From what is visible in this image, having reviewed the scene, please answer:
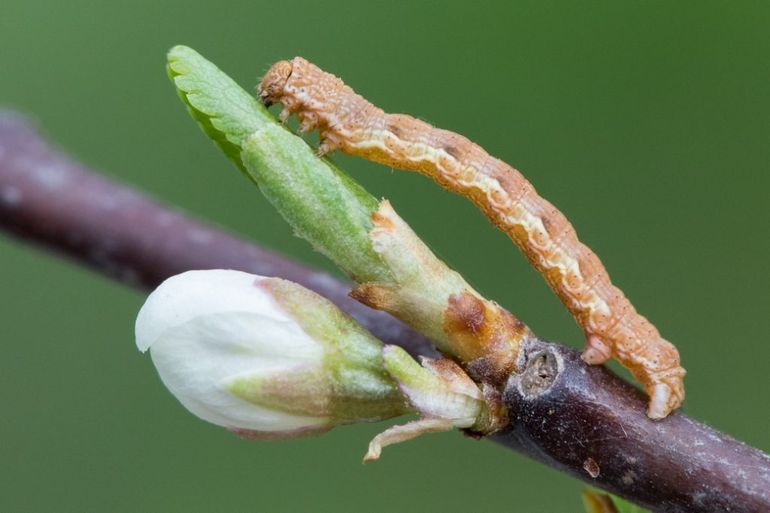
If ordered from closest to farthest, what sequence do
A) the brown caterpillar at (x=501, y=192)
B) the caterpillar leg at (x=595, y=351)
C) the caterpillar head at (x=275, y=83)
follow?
the caterpillar leg at (x=595, y=351), the brown caterpillar at (x=501, y=192), the caterpillar head at (x=275, y=83)

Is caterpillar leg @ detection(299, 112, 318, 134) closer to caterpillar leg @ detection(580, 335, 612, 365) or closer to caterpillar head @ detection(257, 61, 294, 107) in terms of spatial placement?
caterpillar head @ detection(257, 61, 294, 107)

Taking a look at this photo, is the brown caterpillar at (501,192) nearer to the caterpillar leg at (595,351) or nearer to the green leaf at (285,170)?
the caterpillar leg at (595,351)

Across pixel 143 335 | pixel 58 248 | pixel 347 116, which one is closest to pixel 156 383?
pixel 58 248

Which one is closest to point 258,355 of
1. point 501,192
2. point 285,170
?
point 285,170

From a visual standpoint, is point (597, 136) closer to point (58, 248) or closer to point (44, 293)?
point (44, 293)

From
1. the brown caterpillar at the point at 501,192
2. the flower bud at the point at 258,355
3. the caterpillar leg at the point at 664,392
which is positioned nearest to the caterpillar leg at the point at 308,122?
the brown caterpillar at the point at 501,192

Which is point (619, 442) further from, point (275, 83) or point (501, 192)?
point (275, 83)

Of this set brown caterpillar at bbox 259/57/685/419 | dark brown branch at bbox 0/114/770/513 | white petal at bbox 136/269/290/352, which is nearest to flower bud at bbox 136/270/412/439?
white petal at bbox 136/269/290/352
